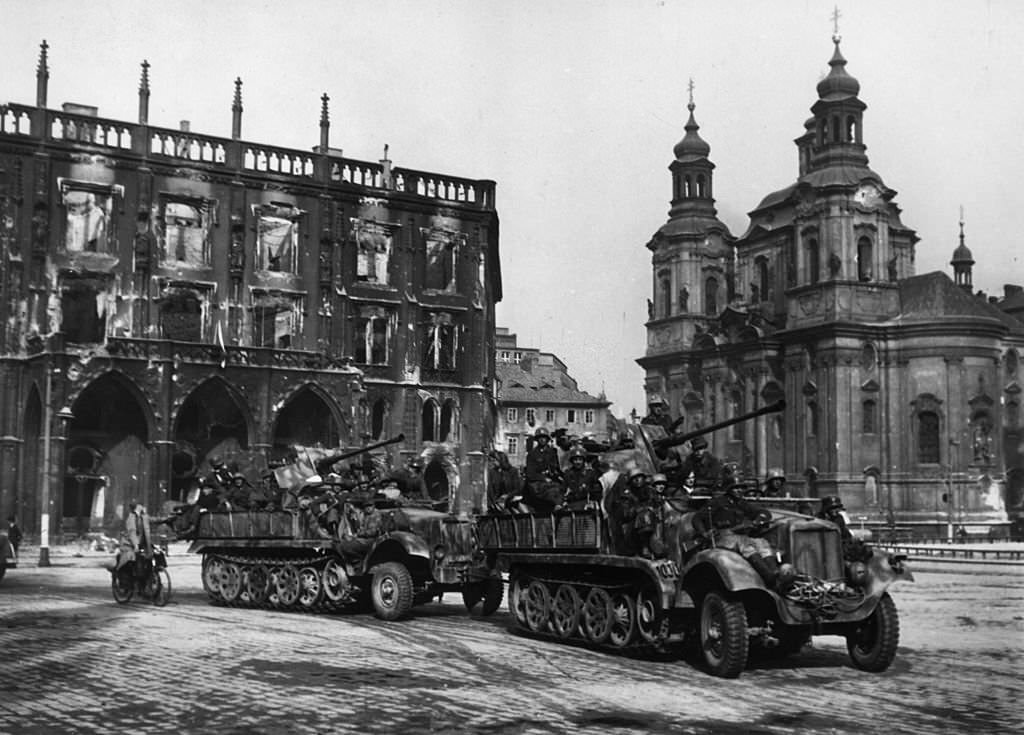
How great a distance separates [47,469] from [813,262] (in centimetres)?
4877

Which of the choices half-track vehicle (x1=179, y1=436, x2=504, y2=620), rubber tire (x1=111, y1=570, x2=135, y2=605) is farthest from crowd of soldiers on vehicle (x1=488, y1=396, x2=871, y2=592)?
rubber tire (x1=111, y1=570, x2=135, y2=605)

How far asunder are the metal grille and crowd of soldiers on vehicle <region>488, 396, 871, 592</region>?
251 mm

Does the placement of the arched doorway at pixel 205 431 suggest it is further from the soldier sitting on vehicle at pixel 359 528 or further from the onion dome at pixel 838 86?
the onion dome at pixel 838 86

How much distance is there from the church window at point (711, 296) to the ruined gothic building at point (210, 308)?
36.0 metres

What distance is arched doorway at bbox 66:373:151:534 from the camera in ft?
142

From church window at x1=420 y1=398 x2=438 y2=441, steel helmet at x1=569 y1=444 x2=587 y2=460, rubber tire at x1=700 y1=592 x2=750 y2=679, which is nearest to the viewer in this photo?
rubber tire at x1=700 y1=592 x2=750 y2=679

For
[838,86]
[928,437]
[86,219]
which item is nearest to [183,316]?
[86,219]

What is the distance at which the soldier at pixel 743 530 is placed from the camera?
1350 centimetres

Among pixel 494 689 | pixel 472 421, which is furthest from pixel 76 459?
pixel 494 689

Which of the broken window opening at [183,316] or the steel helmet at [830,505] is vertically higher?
the broken window opening at [183,316]

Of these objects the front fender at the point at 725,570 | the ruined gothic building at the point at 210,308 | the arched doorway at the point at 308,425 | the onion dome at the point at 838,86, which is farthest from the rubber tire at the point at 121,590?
the onion dome at the point at 838,86

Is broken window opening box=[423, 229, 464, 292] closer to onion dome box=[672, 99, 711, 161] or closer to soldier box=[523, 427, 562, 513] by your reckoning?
soldier box=[523, 427, 562, 513]

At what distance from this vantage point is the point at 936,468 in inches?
2660

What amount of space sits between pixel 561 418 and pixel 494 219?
137 ft
